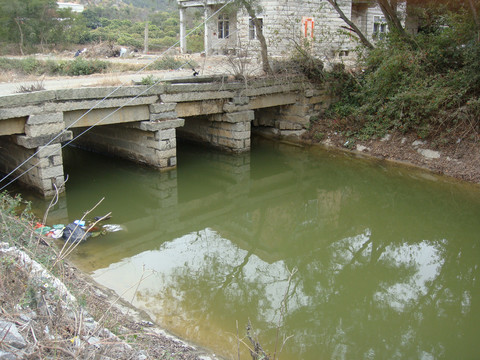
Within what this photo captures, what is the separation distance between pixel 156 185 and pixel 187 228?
223 centimetres

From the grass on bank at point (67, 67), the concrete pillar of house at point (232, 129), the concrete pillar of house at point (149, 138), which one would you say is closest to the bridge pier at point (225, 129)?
the concrete pillar of house at point (232, 129)

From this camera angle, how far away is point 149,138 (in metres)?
11.1

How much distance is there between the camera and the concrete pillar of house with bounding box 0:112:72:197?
28.8ft

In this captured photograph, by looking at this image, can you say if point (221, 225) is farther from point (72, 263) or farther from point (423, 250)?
point (423, 250)

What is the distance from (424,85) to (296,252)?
6.67 meters

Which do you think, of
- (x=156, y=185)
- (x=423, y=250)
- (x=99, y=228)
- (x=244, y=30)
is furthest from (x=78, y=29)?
(x=423, y=250)

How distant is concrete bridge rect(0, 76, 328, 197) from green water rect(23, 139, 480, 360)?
26.1 inches

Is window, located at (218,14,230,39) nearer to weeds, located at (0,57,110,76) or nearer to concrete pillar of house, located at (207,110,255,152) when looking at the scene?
weeds, located at (0,57,110,76)

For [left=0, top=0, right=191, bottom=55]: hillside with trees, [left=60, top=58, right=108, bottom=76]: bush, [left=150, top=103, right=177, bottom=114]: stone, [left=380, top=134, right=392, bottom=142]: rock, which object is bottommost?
[left=380, top=134, right=392, bottom=142]: rock

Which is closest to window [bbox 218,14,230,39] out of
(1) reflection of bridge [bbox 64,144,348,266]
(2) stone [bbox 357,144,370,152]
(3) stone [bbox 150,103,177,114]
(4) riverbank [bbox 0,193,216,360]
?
(1) reflection of bridge [bbox 64,144,348,266]

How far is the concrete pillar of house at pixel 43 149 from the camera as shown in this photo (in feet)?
28.8

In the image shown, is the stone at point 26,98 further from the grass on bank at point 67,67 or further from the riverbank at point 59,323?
the grass on bank at point 67,67

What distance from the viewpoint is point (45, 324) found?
12.6 feet

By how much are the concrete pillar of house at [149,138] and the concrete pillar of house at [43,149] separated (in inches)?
81.2
